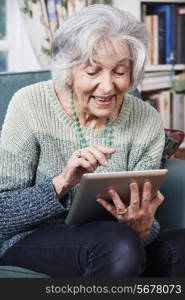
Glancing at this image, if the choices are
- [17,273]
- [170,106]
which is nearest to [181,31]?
[170,106]

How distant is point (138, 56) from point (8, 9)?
161cm

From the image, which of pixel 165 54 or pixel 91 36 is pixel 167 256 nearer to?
pixel 91 36

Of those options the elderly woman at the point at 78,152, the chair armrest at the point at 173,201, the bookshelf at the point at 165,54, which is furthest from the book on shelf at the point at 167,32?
the elderly woman at the point at 78,152

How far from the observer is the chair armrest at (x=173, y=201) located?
188 centimetres

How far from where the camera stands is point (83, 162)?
1.49m

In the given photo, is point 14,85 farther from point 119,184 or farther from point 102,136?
point 119,184

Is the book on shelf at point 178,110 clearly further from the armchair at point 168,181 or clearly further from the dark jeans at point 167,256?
the dark jeans at point 167,256

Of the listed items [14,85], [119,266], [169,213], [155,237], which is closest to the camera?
[119,266]

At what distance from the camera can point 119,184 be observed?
1.49 metres

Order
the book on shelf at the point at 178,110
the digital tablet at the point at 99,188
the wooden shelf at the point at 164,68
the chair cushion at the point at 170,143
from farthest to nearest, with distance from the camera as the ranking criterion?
1. the book on shelf at the point at 178,110
2. the wooden shelf at the point at 164,68
3. the chair cushion at the point at 170,143
4. the digital tablet at the point at 99,188

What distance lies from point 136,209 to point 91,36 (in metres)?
0.42

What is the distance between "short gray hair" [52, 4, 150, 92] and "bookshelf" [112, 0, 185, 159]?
1501 millimetres

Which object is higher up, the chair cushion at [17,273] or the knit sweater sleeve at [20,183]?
the knit sweater sleeve at [20,183]

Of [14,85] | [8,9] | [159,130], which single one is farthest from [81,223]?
[8,9]
